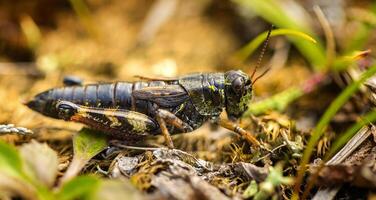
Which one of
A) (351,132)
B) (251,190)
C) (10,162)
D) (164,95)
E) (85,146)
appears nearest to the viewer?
(10,162)

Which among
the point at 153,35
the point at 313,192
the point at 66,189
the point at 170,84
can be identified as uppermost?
the point at 153,35

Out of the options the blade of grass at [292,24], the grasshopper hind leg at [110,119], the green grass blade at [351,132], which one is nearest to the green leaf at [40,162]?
the grasshopper hind leg at [110,119]

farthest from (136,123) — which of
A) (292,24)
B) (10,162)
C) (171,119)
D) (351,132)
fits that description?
(292,24)

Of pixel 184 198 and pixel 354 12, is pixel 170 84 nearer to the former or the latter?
pixel 184 198

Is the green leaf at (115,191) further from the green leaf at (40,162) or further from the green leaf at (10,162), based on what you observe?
the green leaf at (10,162)

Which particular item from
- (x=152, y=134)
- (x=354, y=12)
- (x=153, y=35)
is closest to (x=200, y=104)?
(x=152, y=134)

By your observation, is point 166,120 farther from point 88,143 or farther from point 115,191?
point 115,191
